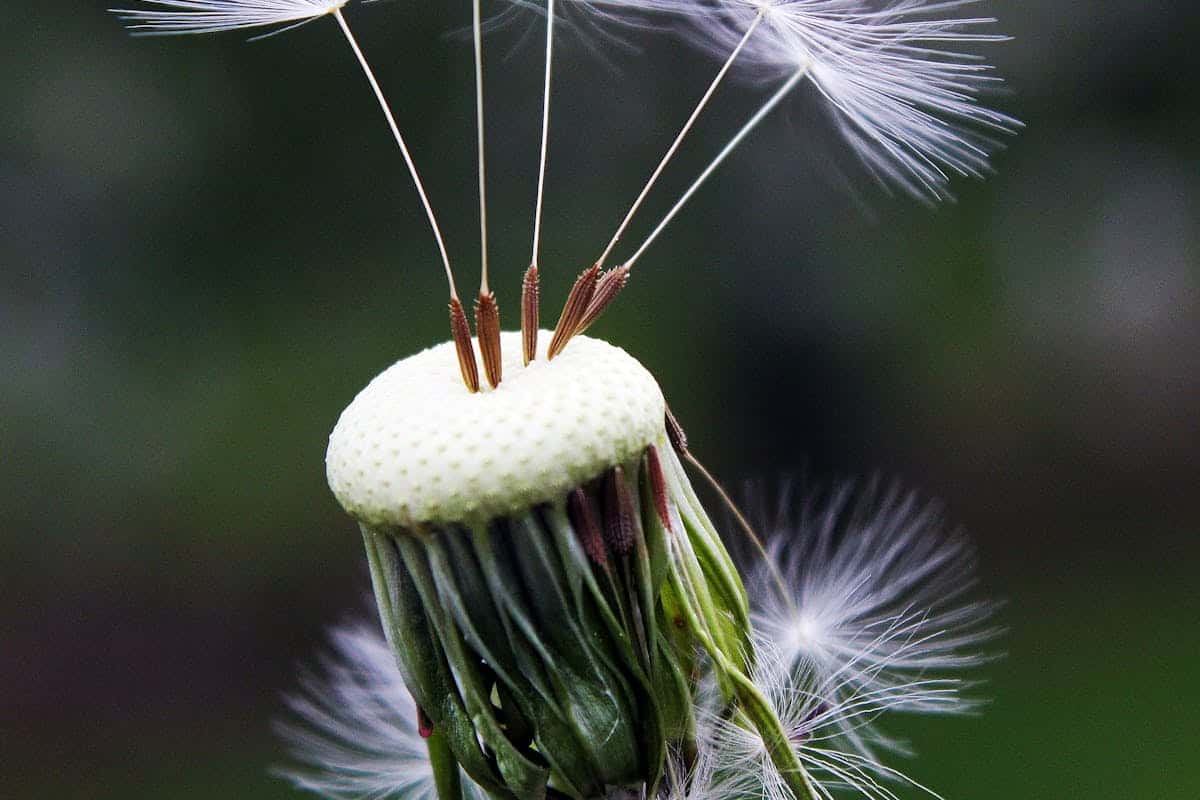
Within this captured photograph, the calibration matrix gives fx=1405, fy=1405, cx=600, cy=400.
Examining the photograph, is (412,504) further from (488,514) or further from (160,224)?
(160,224)

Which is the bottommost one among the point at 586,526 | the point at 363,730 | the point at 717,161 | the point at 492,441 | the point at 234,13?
the point at 363,730

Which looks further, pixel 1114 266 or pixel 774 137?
pixel 1114 266

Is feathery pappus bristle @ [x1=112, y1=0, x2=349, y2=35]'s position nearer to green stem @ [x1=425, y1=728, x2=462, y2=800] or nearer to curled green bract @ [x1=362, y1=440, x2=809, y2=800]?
curled green bract @ [x1=362, y1=440, x2=809, y2=800]

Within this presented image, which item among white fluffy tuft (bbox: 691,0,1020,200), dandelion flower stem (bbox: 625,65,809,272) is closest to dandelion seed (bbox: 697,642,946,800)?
dandelion flower stem (bbox: 625,65,809,272)

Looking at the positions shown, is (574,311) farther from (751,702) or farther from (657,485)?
(751,702)

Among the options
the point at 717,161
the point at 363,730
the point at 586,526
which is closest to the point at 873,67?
the point at 717,161

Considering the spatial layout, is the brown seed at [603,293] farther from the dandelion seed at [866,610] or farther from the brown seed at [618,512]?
the dandelion seed at [866,610]

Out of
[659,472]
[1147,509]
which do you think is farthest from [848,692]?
[1147,509]
